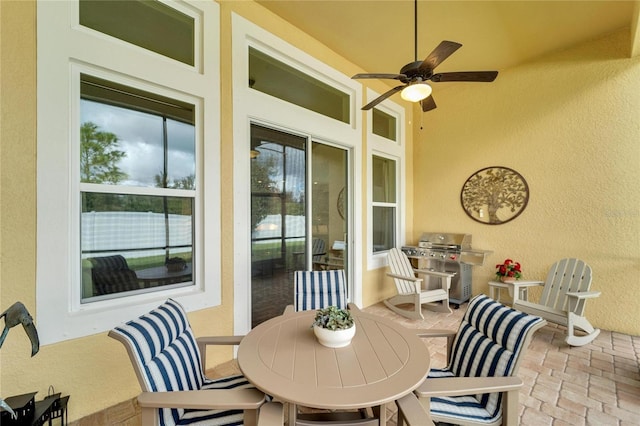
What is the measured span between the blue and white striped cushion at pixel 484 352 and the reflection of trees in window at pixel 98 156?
8.70ft

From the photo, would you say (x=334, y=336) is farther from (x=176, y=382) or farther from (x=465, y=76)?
(x=465, y=76)

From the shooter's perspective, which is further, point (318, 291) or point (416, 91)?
point (318, 291)

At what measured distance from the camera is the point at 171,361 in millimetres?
1437

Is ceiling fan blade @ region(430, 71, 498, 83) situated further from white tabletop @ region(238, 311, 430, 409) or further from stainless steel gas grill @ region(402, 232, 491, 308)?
stainless steel gas grill @ region(402, 232, 491, 308)

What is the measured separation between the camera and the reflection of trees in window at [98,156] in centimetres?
206

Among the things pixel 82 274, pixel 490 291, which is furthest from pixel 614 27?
pixel 82 274

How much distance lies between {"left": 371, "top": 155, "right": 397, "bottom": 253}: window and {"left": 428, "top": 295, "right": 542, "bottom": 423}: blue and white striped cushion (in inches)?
111

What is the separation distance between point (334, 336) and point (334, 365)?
6.8 inches

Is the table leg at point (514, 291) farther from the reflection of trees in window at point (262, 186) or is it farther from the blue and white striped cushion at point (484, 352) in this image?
the reflection of trees in window at point (262, 186)

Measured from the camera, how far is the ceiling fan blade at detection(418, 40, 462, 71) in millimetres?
1941

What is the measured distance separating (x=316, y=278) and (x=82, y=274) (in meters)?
1.82

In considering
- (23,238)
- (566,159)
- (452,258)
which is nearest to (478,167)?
→ (566,159)

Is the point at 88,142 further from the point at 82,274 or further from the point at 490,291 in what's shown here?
the point at 490,291

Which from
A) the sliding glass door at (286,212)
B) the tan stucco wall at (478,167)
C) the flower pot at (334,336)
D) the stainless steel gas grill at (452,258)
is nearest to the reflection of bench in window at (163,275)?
the tan stucco wall at (478,167)
